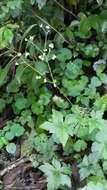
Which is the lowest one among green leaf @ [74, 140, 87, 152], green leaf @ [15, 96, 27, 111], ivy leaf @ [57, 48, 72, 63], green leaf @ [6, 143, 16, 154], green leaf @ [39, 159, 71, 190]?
green leaf @ [39, 159, 71, 190]

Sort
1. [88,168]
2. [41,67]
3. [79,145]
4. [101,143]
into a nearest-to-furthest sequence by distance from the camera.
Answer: [101,143] < [88,168] < [79,145] < [41,67]

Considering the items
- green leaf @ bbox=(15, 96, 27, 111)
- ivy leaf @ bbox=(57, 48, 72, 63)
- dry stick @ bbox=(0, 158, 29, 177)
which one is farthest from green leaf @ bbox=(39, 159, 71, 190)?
ivy leaf @ bbox=(57, 48, 72, 63)

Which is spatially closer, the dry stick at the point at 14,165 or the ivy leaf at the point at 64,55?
the dry stick at the point at 14,165

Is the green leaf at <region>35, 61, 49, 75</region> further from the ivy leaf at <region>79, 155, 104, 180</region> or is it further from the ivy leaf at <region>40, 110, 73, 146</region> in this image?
the ivy leaf at <region>79, 155, 104, 180</region>

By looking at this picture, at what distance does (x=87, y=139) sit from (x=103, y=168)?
232 millimetres

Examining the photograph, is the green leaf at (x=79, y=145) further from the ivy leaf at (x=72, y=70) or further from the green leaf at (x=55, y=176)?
the ivy leaf at (x=72, y=70)

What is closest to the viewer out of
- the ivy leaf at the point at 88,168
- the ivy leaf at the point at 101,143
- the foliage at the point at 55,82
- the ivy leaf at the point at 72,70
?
the ivy leaf at the point at 101,143

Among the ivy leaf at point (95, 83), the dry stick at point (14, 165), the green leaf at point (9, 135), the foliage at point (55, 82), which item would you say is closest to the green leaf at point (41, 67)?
the foliage at point (55, 82)

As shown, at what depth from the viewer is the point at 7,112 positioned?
117 inches

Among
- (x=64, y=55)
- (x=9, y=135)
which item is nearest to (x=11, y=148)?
(x=9, y=135)

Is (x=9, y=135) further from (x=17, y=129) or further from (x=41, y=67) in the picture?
(x=41, y=67)

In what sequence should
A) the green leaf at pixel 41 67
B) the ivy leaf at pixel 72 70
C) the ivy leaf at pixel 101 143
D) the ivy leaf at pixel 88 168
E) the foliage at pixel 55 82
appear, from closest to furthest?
1. the ivy leaf at pixel 101 143
2. the ivy leaf at pixel 88 168
3. the foliage at pixel 55 82
4. the green leaf at pixel 41 67
5. the ivy leaf at pixel 72 70

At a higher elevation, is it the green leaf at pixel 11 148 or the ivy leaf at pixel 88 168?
the green leaf at pixel 11 148

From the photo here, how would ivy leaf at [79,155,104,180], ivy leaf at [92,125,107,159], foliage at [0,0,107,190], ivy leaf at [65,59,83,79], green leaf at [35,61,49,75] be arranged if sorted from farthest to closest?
ivy leaf at [65,59,83,79] → green leaf at [35,61,49,75] → foliage at [0,0,107,190] → ivy leaf at [79,155,104,180] → ivy leaf at [92,125,107,159]
